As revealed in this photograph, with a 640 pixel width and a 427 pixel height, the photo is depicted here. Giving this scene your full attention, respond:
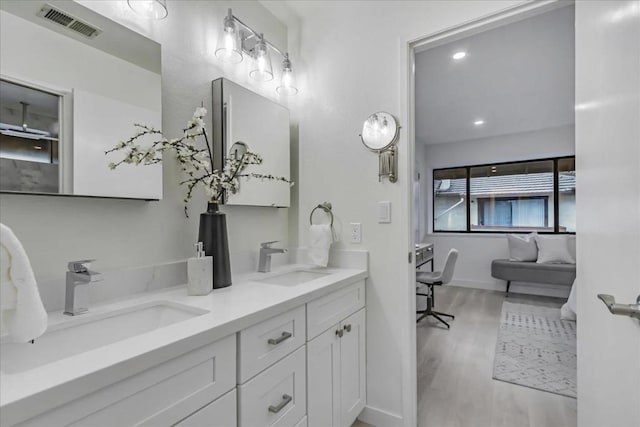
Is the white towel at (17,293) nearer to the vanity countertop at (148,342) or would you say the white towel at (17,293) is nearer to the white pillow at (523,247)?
the vanity countertop at (148,342)

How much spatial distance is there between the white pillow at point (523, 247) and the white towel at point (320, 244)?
158 inches

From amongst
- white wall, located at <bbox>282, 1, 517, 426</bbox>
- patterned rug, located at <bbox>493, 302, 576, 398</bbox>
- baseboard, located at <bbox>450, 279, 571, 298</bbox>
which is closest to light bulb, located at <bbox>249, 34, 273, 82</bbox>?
white wall, located at <bbox>282, 1, 517, 426</bbox>

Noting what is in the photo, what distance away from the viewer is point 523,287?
188 inches

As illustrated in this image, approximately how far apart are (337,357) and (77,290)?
3.54ft

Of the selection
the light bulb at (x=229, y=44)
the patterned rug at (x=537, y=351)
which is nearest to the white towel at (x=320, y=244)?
the light bulb at (x=229, y=44)

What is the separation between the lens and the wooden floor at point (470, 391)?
5.96 feet

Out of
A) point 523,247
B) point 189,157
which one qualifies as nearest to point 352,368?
point 189,157

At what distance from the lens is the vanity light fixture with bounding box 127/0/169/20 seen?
1.23 metres

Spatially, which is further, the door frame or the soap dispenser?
the door frame

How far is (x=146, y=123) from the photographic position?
125 centimetres

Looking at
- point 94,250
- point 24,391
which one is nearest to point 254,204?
point 94,250

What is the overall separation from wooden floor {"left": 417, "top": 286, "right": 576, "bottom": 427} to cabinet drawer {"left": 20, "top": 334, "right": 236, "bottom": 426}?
144cm

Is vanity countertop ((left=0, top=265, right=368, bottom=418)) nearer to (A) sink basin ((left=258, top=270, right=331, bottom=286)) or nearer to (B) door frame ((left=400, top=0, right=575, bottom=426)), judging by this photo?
(A) sink basin ((left=258, top=270, right=331, bottom=286))

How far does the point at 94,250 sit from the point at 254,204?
2.65 ft
